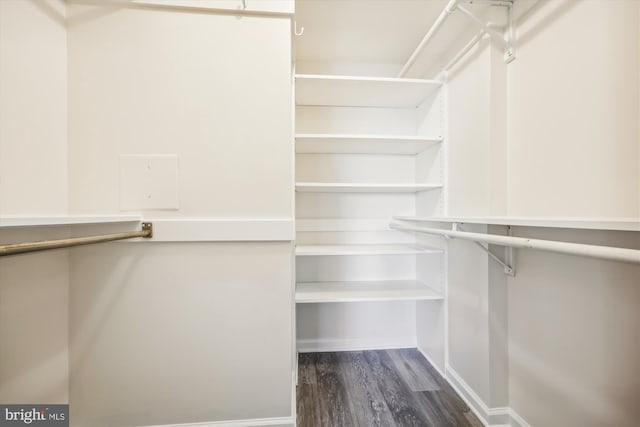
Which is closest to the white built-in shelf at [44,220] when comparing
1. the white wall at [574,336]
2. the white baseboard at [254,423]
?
the white baseboard at [254,423]

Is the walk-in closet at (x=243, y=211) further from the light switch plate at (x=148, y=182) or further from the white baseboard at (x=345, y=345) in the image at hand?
the white baseboard at (x=345, y=345)

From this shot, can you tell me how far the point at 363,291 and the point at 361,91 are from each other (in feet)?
4.47

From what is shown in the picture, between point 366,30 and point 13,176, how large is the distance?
1887 millimetres

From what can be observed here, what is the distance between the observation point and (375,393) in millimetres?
1501

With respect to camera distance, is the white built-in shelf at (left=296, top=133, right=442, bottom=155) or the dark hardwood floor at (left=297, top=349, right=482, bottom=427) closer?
the dark hardwood floor at (left=297, top=349, right=482, bottom=427)

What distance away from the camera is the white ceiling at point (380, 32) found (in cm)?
141

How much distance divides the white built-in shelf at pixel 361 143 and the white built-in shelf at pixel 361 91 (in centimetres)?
30

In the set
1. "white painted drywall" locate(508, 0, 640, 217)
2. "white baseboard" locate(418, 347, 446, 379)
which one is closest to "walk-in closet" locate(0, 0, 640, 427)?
"white painted drywall" locate(508, 0, 640, 217)

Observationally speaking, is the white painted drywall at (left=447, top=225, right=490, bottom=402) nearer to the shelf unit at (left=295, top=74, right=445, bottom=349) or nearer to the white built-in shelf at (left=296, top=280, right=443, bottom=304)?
the white built-in shelf at (left=296, top=280, right=443, bottom=304)

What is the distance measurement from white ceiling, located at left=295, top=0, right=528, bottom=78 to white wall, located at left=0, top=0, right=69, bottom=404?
1184 mm

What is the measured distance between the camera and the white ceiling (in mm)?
1407

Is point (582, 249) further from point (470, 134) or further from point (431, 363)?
point (431, 363)

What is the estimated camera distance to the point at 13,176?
0.91 meters

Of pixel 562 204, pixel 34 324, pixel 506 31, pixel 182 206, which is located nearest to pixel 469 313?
pixel 562 204
